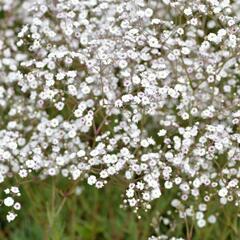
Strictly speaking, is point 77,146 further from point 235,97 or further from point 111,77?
point 235,97

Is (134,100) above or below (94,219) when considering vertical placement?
above

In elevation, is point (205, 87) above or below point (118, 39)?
below

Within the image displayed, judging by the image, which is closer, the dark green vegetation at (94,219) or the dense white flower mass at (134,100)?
the dense white flower mass at (134,100)

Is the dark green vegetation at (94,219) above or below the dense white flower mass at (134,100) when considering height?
below

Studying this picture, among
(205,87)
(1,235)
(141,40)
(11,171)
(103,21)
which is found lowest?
(1,235)

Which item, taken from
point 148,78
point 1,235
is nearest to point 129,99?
point 148,78

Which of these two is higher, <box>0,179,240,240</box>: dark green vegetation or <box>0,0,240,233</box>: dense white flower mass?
<box>0,0,240,233</box>: dense white flower mass

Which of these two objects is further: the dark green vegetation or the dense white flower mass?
the dark green vegetation

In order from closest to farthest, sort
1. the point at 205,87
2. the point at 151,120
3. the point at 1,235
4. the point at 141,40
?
the point at 141,40
the point at 205,87
the point at 1,235
the point at 151,120
